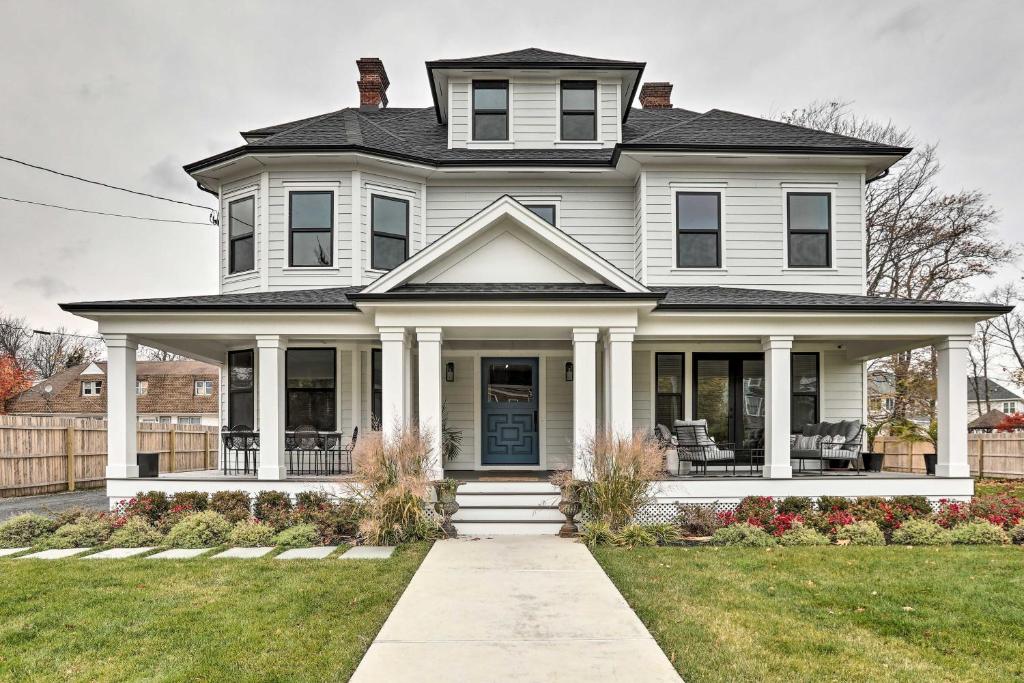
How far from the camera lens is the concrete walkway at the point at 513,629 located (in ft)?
14.5

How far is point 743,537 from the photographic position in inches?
355

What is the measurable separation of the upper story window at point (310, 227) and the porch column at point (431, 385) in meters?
3.40

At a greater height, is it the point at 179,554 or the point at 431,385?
the point at 431,385

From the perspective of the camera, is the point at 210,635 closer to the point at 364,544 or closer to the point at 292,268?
the point at 364,544

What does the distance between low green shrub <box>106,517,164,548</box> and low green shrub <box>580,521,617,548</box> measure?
5.84m

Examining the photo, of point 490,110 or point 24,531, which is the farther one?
point 490,110

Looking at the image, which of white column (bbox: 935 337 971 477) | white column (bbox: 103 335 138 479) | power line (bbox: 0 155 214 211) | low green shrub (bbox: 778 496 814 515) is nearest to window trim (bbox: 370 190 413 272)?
white column (bbox: 103 335 138 479)

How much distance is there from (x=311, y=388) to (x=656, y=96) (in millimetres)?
11250

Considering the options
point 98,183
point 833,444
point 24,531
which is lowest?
point 24,531

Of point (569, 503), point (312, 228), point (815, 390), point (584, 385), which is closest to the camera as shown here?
point (569, 503)

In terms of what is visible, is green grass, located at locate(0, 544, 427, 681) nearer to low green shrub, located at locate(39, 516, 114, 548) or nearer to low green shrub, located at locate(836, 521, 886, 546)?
low green shrub, located at locate(39, 516, 114, 548)

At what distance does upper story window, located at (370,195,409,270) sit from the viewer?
12.6 meters

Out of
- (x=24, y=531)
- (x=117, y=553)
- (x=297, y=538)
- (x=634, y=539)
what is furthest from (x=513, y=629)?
(x=24, y=531)

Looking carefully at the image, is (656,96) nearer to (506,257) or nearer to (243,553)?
(506,257)
